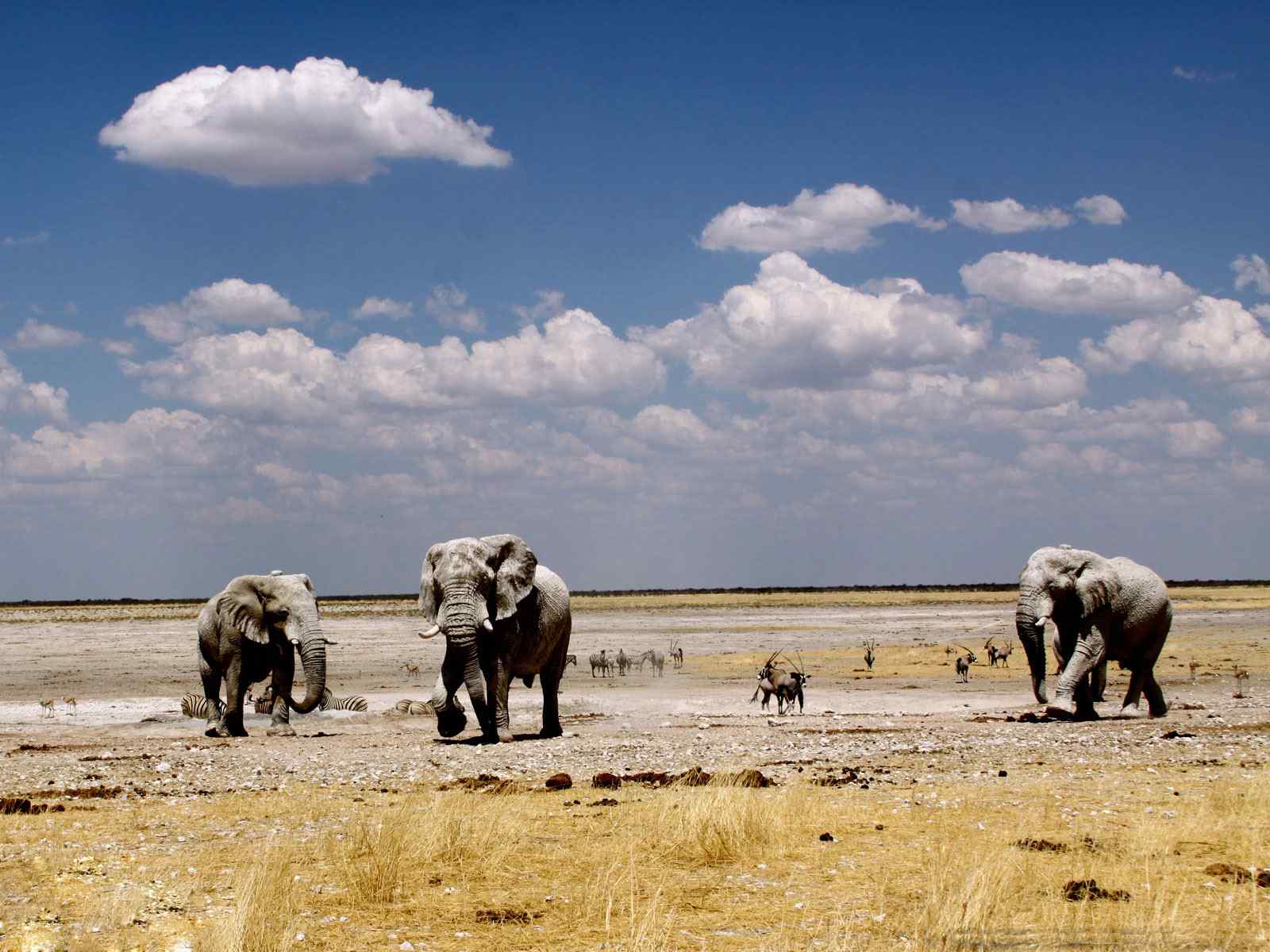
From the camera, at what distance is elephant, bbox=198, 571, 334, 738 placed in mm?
24141

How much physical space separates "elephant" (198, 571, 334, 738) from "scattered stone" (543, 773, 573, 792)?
29.4 feet

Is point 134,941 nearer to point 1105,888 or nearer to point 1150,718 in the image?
point 1105,888

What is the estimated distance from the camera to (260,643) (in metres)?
24.3

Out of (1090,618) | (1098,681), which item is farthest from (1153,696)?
(1090,618)

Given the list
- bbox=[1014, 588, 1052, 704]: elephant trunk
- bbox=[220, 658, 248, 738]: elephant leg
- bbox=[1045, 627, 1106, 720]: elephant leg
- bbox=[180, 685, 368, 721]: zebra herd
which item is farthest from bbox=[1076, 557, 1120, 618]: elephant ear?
bbox=[220, 658, 248, 738]: elephant leg

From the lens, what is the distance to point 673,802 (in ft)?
46.3

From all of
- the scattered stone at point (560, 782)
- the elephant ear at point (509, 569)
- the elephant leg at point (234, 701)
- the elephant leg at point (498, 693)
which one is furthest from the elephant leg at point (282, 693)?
the scattered stone at point (560, 782)

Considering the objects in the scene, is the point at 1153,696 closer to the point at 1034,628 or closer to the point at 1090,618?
the point at 1090,618

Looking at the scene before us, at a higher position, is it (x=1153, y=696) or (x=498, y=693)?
(x=498, y=693)

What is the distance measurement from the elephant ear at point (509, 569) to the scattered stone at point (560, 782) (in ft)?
17.9

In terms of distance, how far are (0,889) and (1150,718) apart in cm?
2020

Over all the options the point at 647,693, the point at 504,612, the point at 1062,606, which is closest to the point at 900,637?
the point at 647,693

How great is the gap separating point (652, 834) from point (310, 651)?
13056mm

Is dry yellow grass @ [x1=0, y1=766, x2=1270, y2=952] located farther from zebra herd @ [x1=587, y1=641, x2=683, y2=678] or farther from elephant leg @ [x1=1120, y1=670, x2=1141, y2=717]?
zebra herd @ [x1=587, y1=641, x2=683, y2=678]
